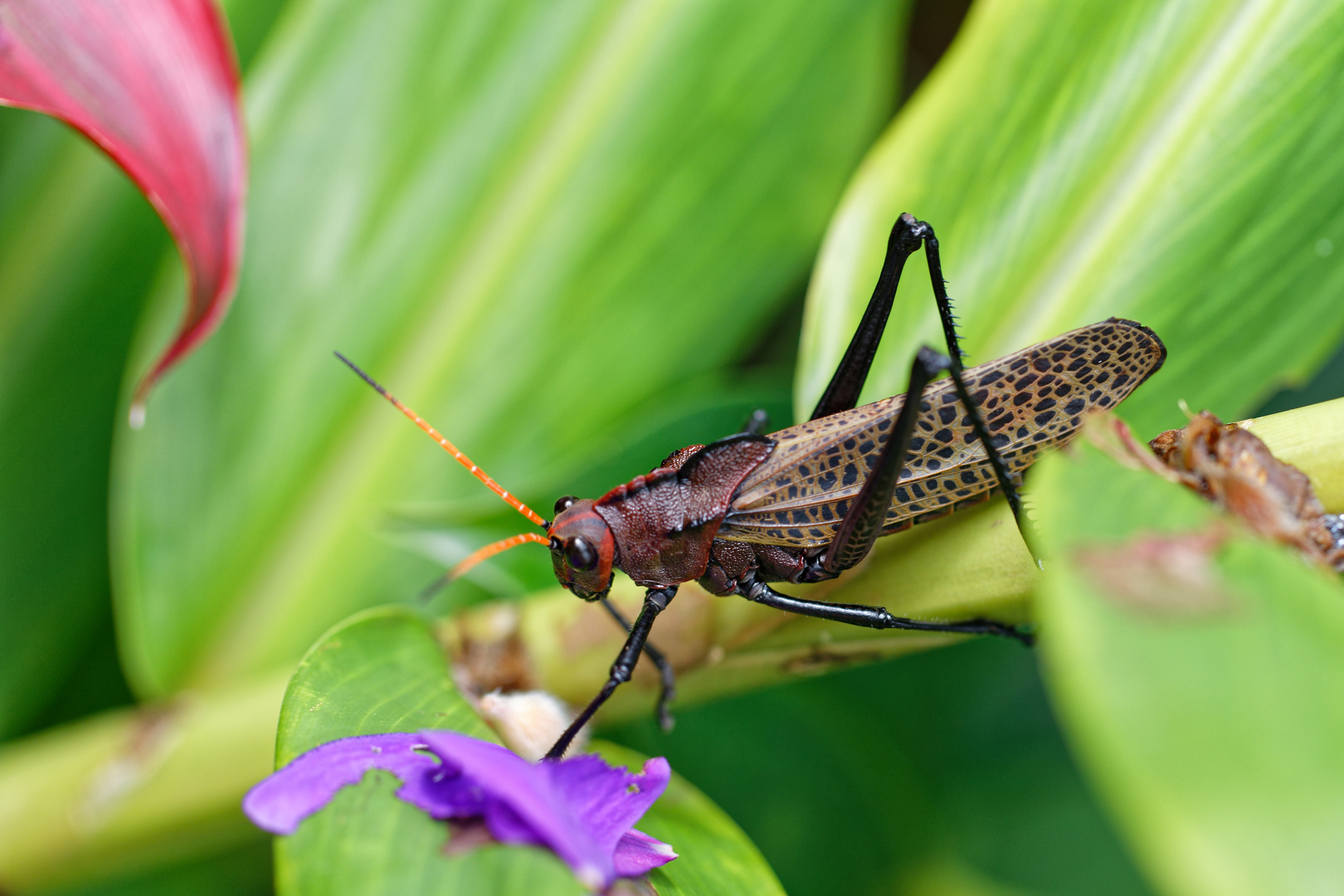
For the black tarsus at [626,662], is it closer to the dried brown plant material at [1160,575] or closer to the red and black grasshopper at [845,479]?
the red and black grasshopper at [845,479]

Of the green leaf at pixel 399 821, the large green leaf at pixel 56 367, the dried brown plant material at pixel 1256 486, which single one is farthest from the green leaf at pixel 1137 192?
the large green leaf at pixel 56 367

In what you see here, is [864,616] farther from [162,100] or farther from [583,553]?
[162,100]

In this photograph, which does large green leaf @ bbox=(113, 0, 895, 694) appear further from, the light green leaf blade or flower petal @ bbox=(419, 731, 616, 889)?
flower petal @ bbox=(419, 731, 616, 889)

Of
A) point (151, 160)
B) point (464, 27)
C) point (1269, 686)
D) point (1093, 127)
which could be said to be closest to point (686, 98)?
point (464, 27)

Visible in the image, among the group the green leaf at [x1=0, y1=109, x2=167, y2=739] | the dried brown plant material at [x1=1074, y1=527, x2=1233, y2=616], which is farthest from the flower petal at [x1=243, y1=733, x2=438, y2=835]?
the green leaf at [x1=0, y1=109, x2=167, y2=739]

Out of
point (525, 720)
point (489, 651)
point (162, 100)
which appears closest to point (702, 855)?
point (525, 720)
